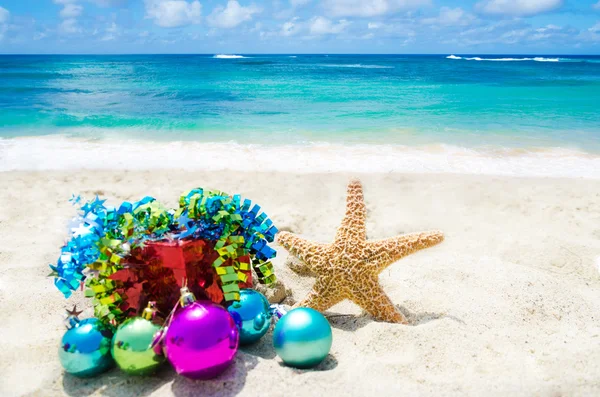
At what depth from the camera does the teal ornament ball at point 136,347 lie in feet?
7.79

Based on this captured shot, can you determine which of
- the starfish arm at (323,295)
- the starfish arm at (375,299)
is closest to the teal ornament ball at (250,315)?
the starfish arm at (323,295)

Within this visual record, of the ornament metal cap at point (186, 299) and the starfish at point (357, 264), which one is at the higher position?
the ornament metal cap at point (186, 299)

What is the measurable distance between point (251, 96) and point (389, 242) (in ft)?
63.7

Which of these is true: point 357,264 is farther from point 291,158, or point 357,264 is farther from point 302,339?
point 291,158

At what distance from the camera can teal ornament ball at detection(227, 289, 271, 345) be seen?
2.76 metres

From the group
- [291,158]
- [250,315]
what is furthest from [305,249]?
[291,158]

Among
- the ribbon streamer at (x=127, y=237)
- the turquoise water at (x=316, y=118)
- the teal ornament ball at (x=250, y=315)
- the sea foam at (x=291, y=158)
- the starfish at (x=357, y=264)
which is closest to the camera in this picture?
the ribbon streamer at (x=127, y=237)

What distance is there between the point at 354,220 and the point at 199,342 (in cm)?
141

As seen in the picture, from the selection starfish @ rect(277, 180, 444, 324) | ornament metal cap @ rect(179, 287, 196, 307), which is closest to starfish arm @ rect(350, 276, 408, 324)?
starfish @ rect(277, 180, 444, 324)

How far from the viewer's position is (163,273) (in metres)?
2.59

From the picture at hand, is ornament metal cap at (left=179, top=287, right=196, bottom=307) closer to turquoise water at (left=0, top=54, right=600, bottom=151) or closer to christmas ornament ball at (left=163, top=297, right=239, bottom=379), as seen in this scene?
christmas ornament ball at (left=163, top=297, right=239, bottom=379)

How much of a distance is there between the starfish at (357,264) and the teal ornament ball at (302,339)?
60 cm

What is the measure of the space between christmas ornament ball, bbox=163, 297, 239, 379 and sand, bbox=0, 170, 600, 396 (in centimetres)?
12

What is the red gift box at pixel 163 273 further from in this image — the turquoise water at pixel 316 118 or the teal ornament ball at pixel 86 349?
the turquoise water at pixel 316 118
